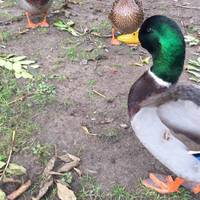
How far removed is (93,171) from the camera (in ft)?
9.14

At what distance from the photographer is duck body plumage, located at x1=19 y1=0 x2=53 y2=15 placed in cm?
421

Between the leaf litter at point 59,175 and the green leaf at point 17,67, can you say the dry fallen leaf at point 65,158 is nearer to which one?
the leaf litter at point 59,175

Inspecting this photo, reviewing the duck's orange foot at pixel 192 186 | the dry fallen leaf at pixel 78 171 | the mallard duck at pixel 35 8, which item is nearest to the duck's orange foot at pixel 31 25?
the mallard duck at pixel 35 8

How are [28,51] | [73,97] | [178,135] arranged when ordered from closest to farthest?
[178,135]
[73,97]
[28,51]

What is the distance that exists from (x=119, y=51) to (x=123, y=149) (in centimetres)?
139

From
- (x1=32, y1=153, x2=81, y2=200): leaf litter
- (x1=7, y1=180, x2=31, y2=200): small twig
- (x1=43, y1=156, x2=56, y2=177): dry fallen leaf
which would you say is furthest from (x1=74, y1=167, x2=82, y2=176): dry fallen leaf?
(x1=7, y1=180, x2=31, y2=200): small twig

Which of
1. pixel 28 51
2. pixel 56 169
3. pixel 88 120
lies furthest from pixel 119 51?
pixel 56 169

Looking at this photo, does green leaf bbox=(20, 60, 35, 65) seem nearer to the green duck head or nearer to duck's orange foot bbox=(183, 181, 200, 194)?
the green duck head

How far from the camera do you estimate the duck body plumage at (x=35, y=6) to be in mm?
4215

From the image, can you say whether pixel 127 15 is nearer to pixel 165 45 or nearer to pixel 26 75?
pixel 26 75

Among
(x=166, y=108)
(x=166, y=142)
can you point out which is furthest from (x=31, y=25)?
(x=166, y=142)

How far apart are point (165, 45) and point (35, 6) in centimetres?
204

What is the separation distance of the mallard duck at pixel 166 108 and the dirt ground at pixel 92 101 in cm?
24

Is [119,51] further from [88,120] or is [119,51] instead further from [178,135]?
[178,135]
